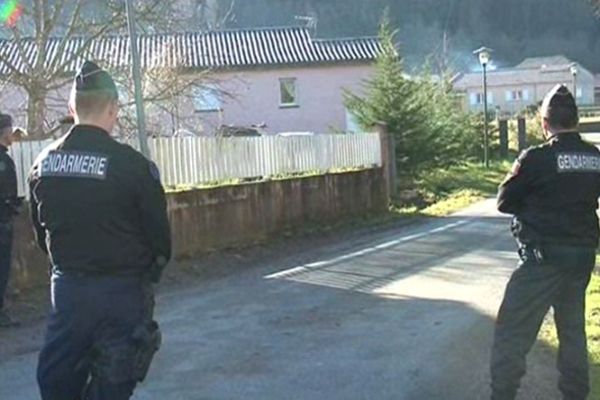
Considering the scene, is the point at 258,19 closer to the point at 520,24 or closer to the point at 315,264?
the point at 315,264

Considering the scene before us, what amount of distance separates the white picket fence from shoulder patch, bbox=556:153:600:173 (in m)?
7.45

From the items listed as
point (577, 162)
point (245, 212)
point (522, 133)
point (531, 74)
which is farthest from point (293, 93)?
point (531, 74)

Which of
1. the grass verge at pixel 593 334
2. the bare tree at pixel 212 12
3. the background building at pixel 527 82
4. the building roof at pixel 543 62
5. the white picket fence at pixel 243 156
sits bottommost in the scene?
the grass verge at pixel 593 334

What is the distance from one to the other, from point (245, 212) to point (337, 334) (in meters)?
7.04

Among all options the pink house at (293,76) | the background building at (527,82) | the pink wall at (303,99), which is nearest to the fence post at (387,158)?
A: the pink house at (293,76)

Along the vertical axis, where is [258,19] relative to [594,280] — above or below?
above

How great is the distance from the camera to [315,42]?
44.0m

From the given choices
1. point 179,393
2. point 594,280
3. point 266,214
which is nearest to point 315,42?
point 266,214

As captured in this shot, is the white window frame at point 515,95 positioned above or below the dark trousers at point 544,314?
above

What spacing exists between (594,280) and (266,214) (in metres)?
6.80

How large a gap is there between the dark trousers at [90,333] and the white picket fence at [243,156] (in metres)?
7.27

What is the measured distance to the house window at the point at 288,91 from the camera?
4272 cm

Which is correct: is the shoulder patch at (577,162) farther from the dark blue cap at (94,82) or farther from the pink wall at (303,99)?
the pink wall at (303,99)

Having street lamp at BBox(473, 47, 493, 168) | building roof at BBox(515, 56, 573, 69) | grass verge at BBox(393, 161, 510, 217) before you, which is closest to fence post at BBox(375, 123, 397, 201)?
grass verge at BBox(393, 161, 510, 217)
